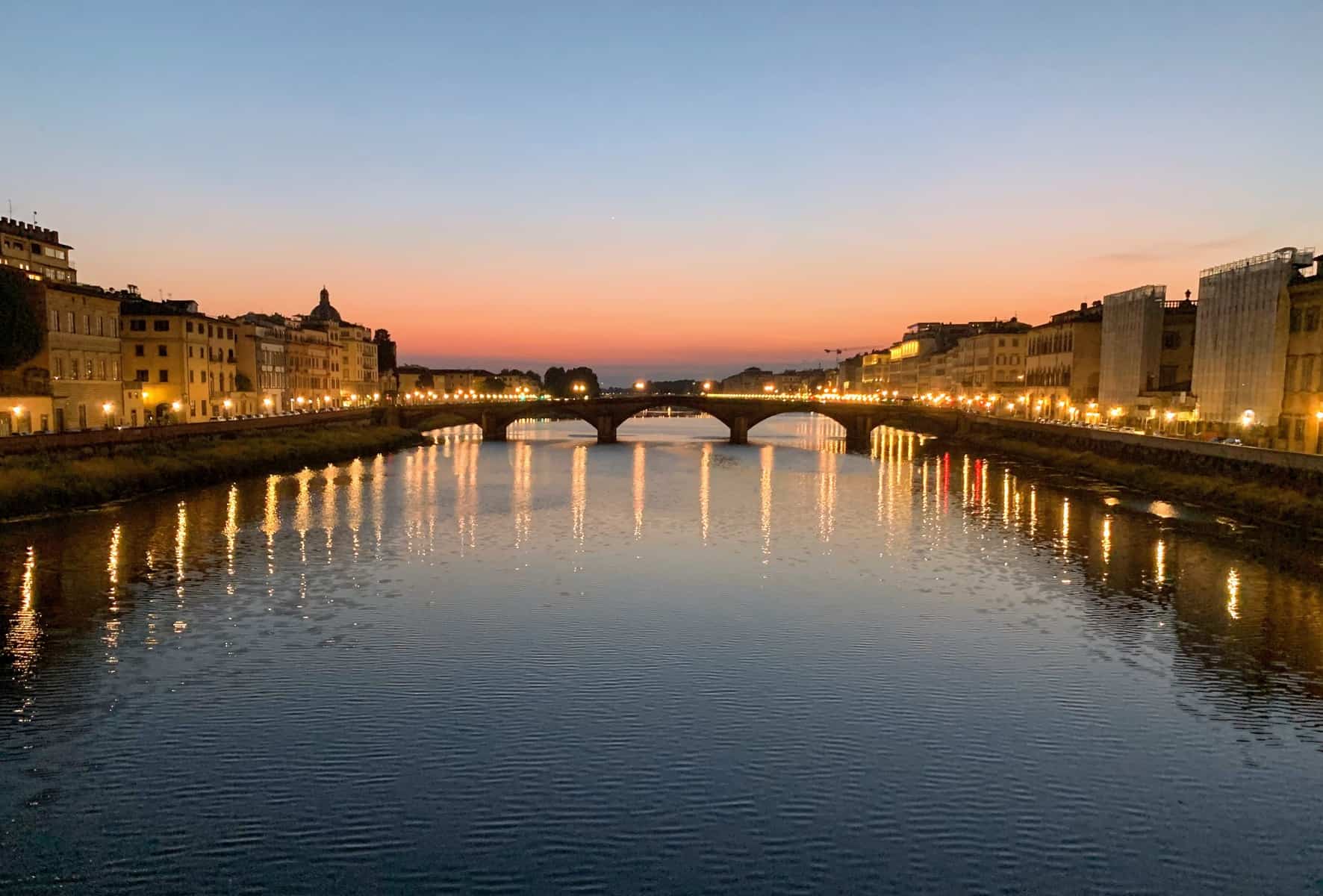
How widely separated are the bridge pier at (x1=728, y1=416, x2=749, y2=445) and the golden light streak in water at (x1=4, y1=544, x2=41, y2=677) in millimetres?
93136

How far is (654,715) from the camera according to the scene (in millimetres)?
18109

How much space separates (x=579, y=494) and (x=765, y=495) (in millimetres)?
11332

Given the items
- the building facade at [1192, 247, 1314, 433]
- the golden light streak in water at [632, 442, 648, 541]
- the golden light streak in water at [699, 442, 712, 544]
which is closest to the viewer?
the golden light streak in water at [632, 442, 648, 541]

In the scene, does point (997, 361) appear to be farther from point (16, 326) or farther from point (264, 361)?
point (16, 326)

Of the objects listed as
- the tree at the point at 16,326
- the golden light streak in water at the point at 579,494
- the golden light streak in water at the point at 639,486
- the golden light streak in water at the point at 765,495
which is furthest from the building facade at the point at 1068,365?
the tree at the point at 16,326

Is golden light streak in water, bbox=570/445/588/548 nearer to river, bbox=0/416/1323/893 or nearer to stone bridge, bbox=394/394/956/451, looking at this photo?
river, bbox=0/416/1323/893

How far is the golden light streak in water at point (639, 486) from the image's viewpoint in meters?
44.6

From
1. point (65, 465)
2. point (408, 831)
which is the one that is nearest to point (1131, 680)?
point (408, 831)

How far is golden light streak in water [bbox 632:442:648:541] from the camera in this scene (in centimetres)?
4456

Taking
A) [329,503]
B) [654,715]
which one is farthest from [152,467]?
[654,715]

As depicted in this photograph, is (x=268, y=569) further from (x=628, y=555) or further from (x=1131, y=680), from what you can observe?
(x=1131, y=680)

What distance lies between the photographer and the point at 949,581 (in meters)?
31.6

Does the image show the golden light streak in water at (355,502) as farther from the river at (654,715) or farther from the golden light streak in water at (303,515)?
the golden light streak in water at (303,515)

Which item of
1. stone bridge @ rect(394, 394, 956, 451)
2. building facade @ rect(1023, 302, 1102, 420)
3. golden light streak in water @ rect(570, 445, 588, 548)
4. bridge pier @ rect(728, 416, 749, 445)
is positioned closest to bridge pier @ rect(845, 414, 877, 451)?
stone bridge @ rect(394, 394, 956, 451)
